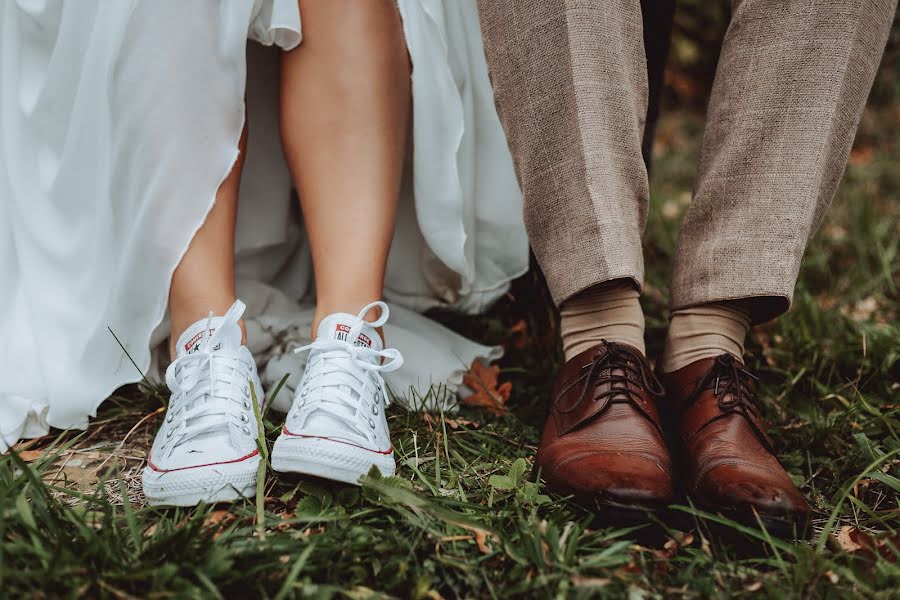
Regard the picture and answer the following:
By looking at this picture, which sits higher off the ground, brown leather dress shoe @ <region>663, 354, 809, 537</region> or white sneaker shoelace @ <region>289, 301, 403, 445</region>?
white sneaker shoelace @ <region>289, 301, 403, 445</region>

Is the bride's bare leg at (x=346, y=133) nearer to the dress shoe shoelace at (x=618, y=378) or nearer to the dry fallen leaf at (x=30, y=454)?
the dress shoe shoelace at (x=618, y=378)

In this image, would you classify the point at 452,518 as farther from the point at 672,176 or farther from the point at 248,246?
the point at 672,176

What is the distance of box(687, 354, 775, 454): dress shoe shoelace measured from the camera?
94cm

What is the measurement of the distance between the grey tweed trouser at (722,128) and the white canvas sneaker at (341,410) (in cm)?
29

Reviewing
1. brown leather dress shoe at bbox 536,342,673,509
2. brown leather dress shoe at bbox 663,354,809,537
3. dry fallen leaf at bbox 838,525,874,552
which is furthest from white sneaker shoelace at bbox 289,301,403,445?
dry fallen leaf at bbox 838,525,874,552

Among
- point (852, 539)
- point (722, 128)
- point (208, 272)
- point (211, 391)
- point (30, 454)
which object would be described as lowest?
point (852, 539)

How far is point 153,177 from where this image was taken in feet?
3.39

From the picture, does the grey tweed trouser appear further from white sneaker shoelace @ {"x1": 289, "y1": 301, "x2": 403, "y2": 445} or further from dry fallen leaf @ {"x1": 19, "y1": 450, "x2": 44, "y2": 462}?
dry fallen leaf @ {"x1": 19, "y1": 450, "x2": 44, "y2": 462}

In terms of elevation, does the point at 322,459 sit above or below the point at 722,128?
below

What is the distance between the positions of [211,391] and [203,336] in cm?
9

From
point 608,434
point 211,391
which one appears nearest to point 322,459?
point 211,391

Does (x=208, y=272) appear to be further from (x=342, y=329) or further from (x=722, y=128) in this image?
(x=722, y=128)

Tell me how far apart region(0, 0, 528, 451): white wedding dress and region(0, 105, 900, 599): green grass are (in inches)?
4.5

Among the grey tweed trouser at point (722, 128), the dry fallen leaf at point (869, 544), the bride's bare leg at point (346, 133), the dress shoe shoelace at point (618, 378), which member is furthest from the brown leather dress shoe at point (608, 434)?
the bride's bare leg at point (346, 133)
